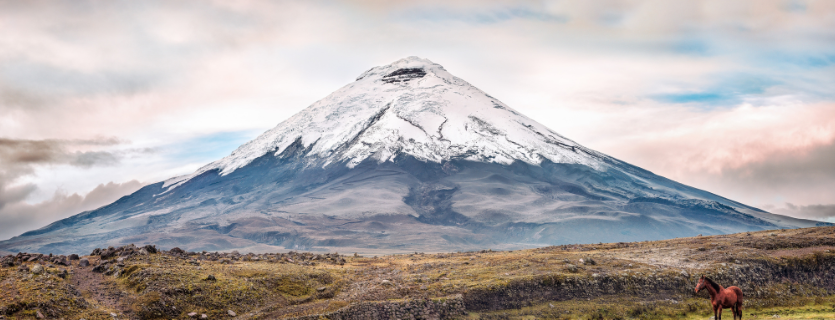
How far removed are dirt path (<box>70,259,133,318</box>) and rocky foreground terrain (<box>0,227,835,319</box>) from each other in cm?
7

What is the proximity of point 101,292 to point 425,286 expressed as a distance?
858 inches

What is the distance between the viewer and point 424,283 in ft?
136

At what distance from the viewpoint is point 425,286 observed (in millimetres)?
40094

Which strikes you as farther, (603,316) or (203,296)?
(603,316)

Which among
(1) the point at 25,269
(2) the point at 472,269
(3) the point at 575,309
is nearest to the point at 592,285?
(3) the point at 575,309

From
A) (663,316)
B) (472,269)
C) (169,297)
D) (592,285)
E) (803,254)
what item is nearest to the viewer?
(169,297)

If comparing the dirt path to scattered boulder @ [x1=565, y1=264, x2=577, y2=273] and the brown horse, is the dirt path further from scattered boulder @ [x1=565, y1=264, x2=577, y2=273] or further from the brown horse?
the brown horse

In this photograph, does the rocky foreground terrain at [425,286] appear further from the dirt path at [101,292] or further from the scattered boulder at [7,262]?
the scattered boulder at [7,262]

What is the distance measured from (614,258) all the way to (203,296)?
113 ft

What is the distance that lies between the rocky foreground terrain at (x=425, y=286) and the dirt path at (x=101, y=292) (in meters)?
0.07

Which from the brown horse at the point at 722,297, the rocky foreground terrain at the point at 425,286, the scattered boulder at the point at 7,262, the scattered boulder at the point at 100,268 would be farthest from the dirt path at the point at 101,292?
the brown horse at the point at 722,297

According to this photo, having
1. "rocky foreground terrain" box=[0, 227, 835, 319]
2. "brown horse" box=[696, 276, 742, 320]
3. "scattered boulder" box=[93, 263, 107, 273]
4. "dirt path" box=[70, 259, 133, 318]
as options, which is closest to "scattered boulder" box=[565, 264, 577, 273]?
"rocky foreground terrain" box=[0, 227, 835, 319]

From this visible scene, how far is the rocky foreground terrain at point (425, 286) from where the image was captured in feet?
108

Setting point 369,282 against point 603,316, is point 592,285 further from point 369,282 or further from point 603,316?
point 369,282
